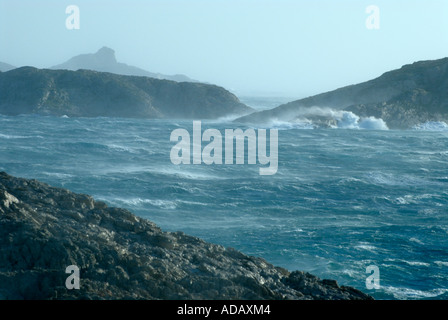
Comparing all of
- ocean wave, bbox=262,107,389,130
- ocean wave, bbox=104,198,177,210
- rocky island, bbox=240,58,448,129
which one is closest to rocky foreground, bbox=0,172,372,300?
ocean wave, bbox=104,198,177,210

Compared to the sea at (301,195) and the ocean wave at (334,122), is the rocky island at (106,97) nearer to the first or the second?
the ocean wave at (334,122)

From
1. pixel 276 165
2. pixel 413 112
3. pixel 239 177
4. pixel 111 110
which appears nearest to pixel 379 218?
pixel 239 177

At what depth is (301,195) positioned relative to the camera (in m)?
28.6

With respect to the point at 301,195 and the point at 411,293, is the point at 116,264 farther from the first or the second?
the point at 301,195

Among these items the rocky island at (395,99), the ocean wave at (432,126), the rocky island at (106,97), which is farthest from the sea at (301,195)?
the rocky island at (106,97)

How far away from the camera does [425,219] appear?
78.1ft

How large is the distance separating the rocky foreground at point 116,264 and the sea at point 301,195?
20.1ft

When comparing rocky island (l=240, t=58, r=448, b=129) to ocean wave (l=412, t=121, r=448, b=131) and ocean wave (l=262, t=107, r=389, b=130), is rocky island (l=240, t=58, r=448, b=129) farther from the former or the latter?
ocean wave (l=262, t=107, r=389, b=130)

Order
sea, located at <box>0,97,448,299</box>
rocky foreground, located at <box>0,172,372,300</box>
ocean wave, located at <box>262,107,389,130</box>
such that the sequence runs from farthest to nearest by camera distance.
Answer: ocean wave, located at <box>262,107,389,130</box> < sea, located at <box>0,97,448,299</box> < rocky foreground, located at <box>0,172,372,300</box>

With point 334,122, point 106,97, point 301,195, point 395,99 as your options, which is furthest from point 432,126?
point 301,195

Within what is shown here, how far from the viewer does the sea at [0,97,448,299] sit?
1838cm

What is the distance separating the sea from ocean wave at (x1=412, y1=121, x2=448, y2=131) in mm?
14083

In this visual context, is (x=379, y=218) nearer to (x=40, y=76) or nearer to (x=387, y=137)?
(x=387, y=137)
